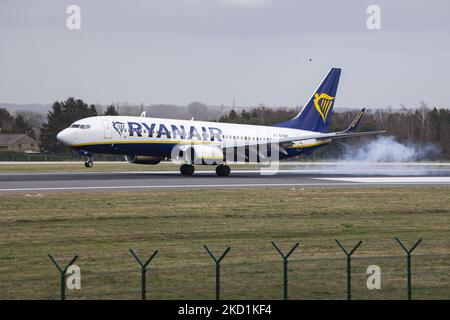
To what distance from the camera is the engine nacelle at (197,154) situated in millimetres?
58938

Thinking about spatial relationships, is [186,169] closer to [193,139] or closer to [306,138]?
[193,139]

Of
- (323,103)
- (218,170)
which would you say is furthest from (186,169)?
(323,103)

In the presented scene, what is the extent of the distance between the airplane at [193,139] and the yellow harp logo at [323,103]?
0.09m

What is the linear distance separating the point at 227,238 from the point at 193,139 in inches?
1124

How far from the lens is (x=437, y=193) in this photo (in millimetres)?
49000

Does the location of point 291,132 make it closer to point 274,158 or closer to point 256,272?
point 274,158

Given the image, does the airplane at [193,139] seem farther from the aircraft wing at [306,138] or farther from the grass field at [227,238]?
the grass field at [227,238]

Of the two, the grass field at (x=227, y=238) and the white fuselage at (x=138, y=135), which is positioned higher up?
the white fuselage at (x=138, y=135)

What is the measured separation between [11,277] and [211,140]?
126ft

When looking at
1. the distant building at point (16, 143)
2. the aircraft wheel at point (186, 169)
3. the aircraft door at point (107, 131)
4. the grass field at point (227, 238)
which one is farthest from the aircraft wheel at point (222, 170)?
the distant building at point (16, 143)

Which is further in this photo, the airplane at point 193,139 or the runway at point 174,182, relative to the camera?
the airplane at point 193,139

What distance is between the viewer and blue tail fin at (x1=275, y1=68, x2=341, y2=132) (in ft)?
233

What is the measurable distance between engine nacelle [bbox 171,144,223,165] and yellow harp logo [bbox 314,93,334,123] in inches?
602

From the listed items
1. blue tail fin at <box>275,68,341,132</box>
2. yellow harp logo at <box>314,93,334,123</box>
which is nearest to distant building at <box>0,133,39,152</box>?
blue tail fin at <box>275,68,341,132</box>
